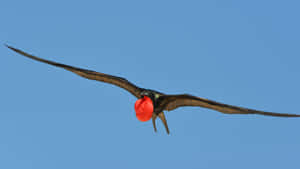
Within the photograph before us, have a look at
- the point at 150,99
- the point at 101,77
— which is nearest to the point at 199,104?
the point at 150,99

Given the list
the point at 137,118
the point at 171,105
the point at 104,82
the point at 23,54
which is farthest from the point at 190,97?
the point at 23,54

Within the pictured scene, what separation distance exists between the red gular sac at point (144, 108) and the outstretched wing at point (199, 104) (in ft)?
0.47

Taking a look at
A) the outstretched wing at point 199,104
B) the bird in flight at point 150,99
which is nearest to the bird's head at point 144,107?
the bird in flight at point 150,99

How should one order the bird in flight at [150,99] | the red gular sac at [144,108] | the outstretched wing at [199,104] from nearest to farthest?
the outstretched wing at [199,104] → the bird in flight at [150,99] → the red gular sac at [144,108]

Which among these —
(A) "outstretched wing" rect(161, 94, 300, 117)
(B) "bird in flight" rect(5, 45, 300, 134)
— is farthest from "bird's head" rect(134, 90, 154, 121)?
(A) "outstretched wing" rect(161, 94, 300, 117)

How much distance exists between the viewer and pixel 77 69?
15.2ft

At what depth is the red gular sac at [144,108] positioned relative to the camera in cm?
449

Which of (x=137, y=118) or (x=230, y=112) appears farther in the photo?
(x=137, y=118)

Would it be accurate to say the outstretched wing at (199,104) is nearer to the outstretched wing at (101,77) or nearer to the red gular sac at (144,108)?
the red gular sac at (144,108)

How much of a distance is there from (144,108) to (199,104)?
681 millimetres

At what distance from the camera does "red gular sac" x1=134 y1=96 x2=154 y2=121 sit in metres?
4.49

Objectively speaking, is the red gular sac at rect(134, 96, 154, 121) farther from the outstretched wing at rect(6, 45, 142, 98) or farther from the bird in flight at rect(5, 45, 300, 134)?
the outstretched wing at rect(6, 45, 142, 98)

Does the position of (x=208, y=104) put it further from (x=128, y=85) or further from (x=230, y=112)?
(x=128, y=85)

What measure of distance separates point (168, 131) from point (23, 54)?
1.85 m
